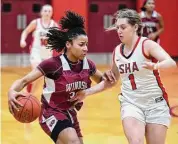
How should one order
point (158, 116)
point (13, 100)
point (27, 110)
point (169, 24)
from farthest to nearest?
1. point (169, 24)
2. point (158, 116)
3. point (27, 110)
4. point (13, 100)

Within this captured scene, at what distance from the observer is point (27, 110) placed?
4.68 metres

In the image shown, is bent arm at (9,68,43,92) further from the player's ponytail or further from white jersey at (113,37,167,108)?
white jersey at (113,37,167,108)

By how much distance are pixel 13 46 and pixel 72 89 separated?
1086cm

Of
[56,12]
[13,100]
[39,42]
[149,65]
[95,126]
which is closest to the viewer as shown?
[149,65]

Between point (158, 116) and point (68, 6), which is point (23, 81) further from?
point (68, 6)

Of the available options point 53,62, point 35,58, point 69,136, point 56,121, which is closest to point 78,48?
point 53,62

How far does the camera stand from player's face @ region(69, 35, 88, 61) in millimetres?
4781

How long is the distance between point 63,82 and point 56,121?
1.21 ft

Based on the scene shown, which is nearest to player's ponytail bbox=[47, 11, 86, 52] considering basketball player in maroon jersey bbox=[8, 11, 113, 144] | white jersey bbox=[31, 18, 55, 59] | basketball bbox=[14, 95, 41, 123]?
basketball player in maroon jersey bbox=[8, 11, 113, 144]

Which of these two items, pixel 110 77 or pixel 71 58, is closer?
pixel 71 58

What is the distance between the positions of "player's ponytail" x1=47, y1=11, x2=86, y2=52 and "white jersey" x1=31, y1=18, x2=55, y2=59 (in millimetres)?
4824

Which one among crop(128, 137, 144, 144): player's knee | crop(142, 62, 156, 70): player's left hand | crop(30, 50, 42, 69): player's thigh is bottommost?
crop(30, 50, 42, 69): player's thigh

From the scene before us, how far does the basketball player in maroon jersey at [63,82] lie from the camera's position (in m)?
4.69

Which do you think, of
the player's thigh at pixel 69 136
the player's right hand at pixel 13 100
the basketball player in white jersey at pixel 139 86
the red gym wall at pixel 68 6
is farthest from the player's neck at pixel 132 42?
the red gym wall at pixel 68 6
